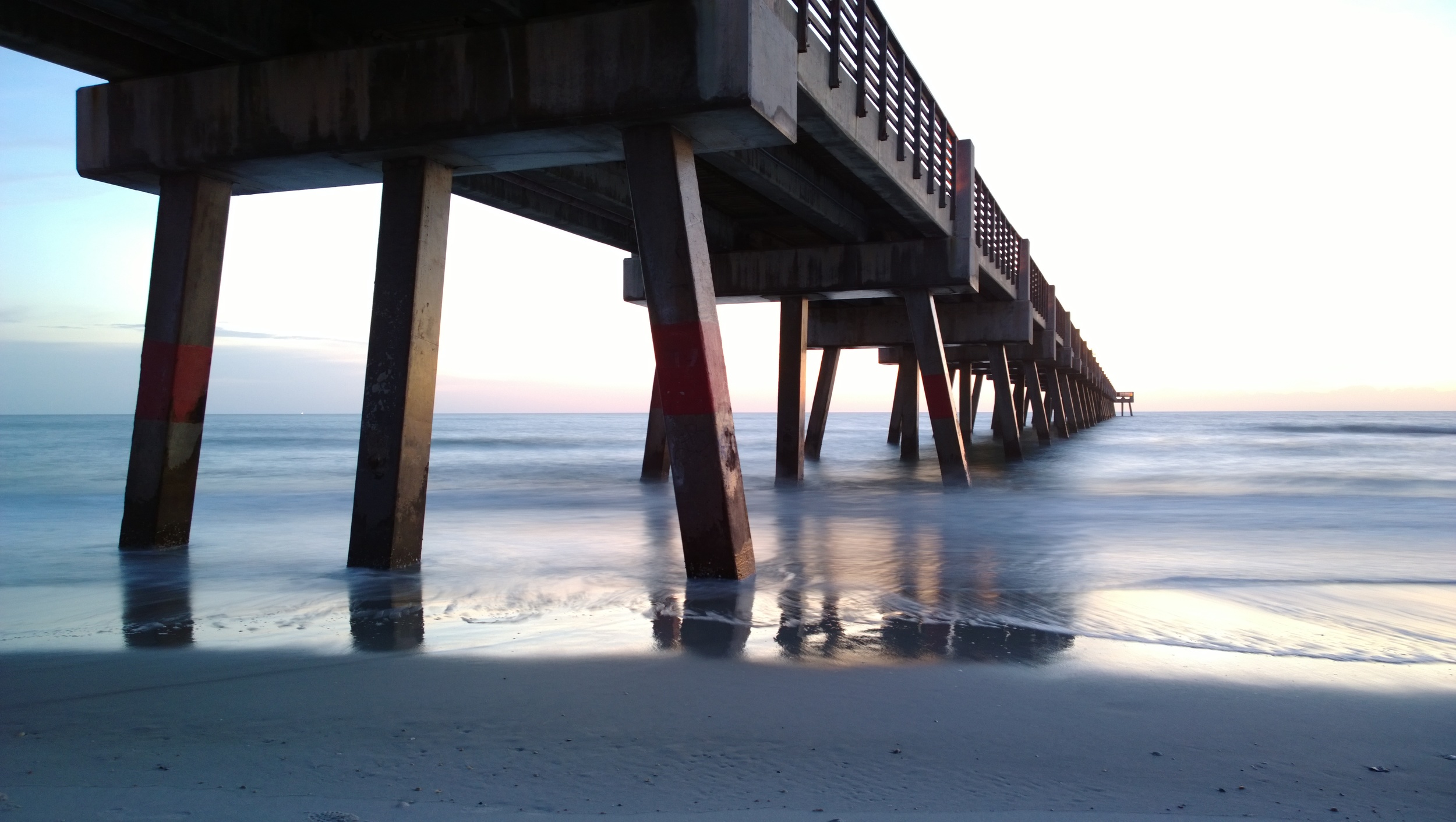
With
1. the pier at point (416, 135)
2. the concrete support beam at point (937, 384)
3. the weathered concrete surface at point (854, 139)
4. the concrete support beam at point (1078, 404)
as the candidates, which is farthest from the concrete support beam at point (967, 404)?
the pier at point (416, 135)

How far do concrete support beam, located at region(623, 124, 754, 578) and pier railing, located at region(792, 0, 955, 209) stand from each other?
71.6 inches

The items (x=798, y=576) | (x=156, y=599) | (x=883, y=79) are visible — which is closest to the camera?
(x=156, y=599)

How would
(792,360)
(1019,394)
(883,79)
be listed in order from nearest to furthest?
(883,79)
(792,360)
(1019,394)

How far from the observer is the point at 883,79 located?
1000 cm

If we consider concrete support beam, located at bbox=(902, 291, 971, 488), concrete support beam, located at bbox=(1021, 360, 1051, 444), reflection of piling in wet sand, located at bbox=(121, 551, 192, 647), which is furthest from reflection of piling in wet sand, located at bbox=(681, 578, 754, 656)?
concrete support beam, located at bbox=(1021, 360, 1051, 444)

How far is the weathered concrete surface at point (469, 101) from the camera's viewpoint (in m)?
6.06

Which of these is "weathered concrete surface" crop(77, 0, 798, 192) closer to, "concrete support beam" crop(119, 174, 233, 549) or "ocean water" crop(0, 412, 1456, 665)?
"concrete support beam" crop(119, 174, 233, 549)

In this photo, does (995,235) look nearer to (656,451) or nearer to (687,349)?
(656,451)

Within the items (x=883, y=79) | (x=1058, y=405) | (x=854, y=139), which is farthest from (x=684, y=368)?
(x=1058, y=405)

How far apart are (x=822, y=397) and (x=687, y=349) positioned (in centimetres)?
1802

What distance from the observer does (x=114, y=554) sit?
7.93 m

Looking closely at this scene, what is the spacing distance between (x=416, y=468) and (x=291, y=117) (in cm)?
264

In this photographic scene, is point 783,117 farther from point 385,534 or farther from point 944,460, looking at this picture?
point 944,460

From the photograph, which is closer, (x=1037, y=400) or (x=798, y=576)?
(x=798, y=576)
